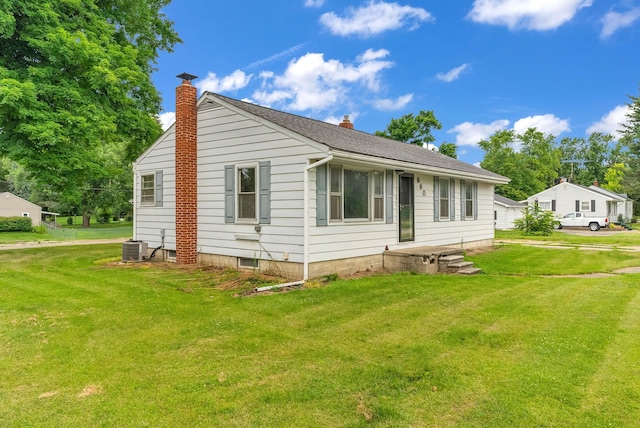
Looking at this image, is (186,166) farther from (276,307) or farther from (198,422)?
(198,422)

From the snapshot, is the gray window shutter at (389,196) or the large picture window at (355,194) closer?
the large picture window at (355,194)

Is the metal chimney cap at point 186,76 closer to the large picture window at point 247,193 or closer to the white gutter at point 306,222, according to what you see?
the large picture window at point 247,193

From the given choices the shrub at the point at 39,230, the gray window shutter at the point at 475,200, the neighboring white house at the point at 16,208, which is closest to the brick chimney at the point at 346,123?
the gray window shutter at the point at 475,200

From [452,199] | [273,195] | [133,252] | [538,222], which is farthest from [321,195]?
[538,222]

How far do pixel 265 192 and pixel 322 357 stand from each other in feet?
16.7

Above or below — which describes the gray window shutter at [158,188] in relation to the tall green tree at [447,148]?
below

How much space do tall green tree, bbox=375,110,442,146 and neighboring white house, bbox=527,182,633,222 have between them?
11.7 metres

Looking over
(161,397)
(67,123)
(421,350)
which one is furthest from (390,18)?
(161,397)

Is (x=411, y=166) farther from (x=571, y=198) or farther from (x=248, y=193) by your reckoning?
(x=571, y=198)

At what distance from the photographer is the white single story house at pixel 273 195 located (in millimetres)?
7848

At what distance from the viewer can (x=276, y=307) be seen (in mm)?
5766

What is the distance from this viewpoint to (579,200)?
109ft

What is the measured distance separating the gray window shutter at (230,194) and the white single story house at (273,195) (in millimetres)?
24

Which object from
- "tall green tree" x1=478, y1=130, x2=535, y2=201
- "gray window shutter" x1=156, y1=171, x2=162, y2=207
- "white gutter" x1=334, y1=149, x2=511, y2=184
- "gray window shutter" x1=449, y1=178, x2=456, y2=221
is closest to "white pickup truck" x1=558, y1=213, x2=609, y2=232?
"tall green tree" x1=478, y1=130, x2=535, y2=201
